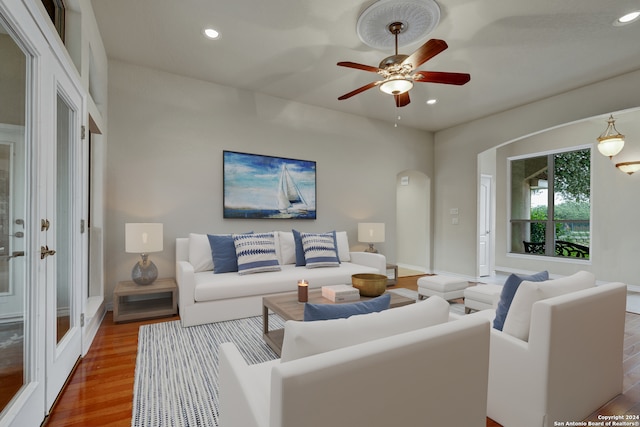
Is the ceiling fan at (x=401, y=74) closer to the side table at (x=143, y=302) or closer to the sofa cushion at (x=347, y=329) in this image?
the sofa cushion at (x=347, y=329)

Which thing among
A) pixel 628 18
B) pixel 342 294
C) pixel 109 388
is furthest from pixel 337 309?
pixel 628 18

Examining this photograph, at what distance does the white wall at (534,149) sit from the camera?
3.89 m

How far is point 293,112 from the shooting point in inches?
184

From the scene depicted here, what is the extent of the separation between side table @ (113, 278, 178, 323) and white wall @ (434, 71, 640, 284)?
479 cm

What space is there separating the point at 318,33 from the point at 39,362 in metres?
3.17

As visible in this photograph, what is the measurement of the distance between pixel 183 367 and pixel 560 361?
2.29 m

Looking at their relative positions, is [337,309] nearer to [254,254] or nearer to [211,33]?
[254,254]

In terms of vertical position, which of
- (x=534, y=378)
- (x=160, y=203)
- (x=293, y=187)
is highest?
(x=293, y=187)

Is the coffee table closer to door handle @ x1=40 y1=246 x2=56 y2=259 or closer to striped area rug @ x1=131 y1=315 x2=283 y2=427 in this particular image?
striped area rug @ x1=131 y1=315 x2=283 y2=427

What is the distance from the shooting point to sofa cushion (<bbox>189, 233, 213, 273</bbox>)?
3586 millimetres

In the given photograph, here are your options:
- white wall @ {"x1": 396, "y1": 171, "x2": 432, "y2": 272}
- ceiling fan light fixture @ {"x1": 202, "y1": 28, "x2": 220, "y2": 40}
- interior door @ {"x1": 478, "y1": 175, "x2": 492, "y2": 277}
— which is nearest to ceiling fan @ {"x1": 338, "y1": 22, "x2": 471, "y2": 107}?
ceiling fan light fixture @ {"x1": 202, "y1": 28, "x2": 220, "y2": 40}

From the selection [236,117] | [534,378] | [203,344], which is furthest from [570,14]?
[203,344]

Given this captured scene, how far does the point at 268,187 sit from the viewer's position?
174 inches

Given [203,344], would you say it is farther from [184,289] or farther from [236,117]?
[236,117]
